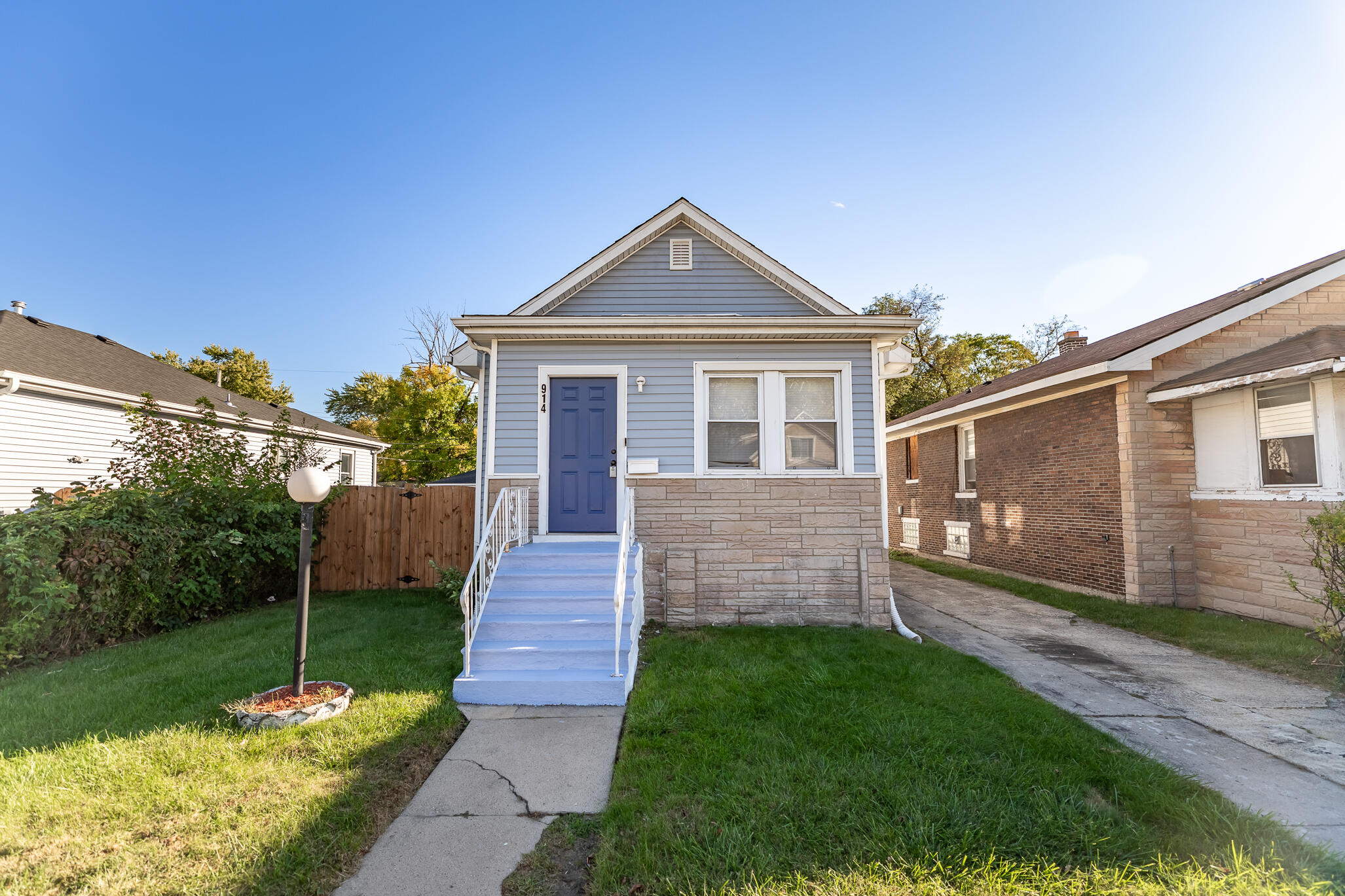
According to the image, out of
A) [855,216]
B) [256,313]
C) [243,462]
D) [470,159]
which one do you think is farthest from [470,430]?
[855,216]

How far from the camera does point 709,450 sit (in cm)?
705

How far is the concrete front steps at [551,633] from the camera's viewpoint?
4.60 metres


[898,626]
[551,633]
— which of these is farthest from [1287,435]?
[551,633]

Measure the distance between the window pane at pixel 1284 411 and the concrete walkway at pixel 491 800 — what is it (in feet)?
28.4

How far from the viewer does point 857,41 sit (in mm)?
9281

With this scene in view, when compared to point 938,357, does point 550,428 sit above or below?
below

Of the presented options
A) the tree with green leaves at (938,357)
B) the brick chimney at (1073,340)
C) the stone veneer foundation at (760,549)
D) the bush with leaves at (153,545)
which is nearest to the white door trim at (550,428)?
the stone veneer foundation at (760,549)

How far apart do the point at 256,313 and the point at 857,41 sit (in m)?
21.8

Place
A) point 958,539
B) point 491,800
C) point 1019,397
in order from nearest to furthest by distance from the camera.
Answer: point 491,800 → point 1019,397 → point 958,539

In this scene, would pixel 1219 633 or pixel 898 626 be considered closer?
pixel 1219 633

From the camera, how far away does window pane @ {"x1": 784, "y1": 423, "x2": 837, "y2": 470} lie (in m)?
7.03

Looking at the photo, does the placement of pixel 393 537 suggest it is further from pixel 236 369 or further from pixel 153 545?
pixel 236 369

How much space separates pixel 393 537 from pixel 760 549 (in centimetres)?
649

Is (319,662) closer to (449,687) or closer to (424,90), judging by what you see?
(449,687)
